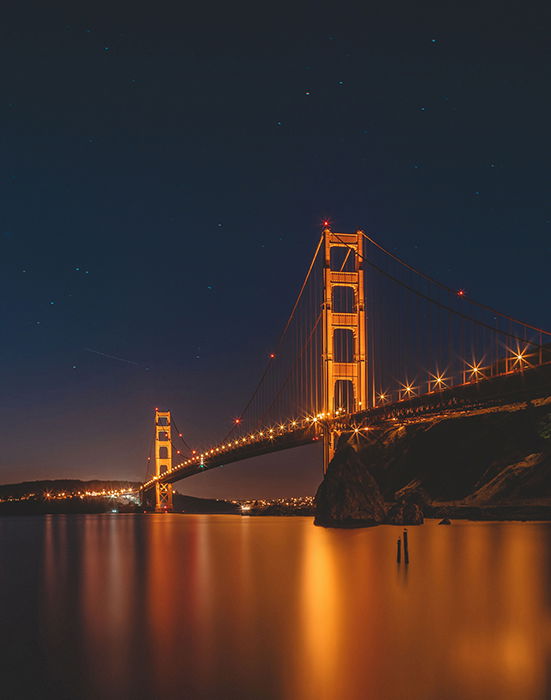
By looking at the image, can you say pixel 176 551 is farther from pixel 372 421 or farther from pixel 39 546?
pixel 372 421

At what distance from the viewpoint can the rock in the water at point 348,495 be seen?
176ft

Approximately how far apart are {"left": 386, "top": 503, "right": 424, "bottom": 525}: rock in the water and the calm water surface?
26233 millimetres

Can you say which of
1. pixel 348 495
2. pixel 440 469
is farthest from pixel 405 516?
pixel 440 469

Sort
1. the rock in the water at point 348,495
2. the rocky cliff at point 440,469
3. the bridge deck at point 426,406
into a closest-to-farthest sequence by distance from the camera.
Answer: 1. the bridge deck at point 426,406
2. the rock in the water at point 348,495
3. the rocky cliff at point 440,469

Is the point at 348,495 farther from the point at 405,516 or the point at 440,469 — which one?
the point at 440,469

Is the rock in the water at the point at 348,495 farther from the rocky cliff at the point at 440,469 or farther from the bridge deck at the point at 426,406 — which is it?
the bridge deck at the point at 426,406

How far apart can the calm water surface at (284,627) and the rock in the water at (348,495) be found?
20915 mm

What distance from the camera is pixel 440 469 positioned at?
88.2 meters

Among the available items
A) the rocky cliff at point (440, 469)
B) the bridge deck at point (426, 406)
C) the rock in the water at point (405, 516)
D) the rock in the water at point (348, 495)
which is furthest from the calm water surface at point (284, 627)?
the rock in the water at point (405, 516)

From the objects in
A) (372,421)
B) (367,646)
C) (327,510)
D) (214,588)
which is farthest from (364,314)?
(367,646)

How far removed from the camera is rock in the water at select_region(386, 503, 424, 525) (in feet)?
192

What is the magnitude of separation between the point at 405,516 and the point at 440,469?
100 ft

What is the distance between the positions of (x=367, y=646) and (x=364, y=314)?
5107cm

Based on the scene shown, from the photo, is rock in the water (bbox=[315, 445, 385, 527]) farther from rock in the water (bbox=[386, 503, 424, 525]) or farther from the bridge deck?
the bridge deck
